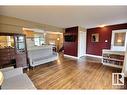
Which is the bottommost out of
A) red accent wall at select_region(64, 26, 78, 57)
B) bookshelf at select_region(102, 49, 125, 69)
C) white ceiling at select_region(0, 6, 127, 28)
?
bookshelf at select_region(102, 49, 125, 69)

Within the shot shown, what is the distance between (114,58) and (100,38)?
2.29 metres

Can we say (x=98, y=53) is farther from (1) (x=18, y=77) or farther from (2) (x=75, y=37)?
(1) (x=18, y=77)

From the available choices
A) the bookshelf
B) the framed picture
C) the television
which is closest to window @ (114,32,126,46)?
the framed picture

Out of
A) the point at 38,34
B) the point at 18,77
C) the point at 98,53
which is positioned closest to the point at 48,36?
the point at 38,34

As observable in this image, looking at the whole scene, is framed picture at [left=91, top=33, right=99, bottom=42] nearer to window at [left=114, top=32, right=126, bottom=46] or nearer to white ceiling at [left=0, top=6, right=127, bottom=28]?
window at [left=114, top=32, right=126, bottom=46]

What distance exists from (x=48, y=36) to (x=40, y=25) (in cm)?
483

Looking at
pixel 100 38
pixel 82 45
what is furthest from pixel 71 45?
pixel 100 38

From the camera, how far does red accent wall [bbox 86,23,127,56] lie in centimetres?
540

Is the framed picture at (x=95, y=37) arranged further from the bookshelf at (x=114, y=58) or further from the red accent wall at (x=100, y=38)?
the bookshelf at (x=114, y=58)

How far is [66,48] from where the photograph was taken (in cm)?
671

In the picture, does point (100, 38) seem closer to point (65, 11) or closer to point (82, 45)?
point (82, 45)

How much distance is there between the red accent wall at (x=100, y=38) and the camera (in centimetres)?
540

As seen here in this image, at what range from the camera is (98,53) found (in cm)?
627

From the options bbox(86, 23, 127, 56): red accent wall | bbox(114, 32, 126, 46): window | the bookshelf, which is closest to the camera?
the bookshelf
